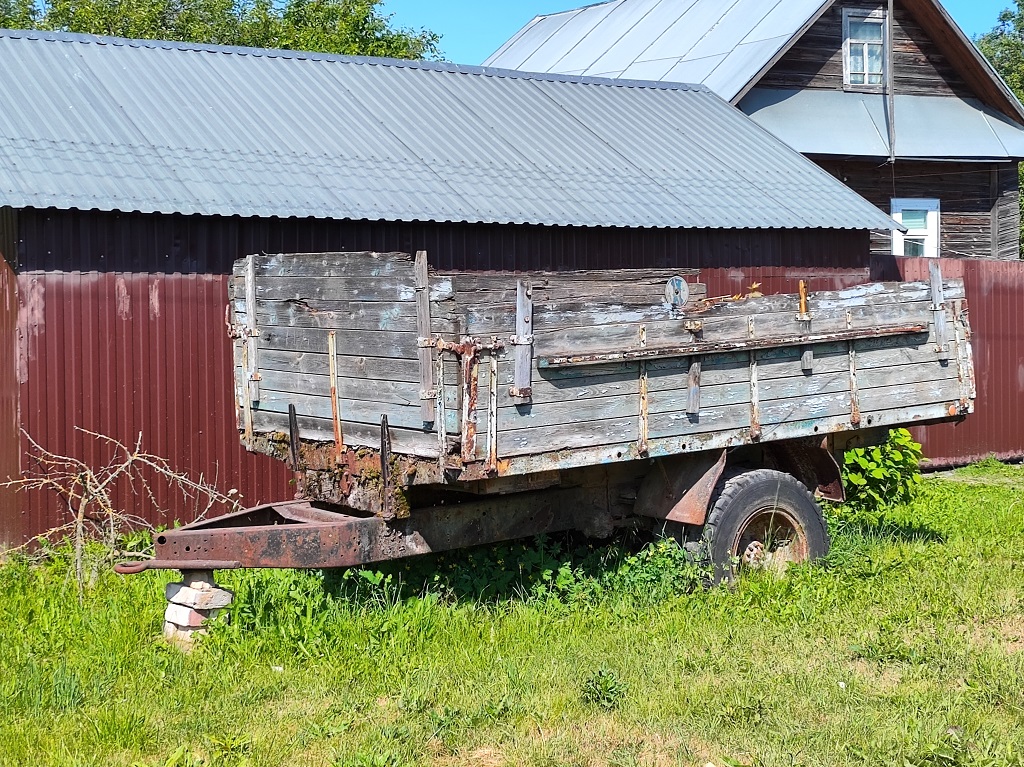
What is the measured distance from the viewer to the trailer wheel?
24.2 feet

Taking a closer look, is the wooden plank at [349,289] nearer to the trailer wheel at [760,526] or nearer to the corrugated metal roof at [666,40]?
the trailer wheel at [760,526]

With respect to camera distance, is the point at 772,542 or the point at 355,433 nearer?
the point at 355,433

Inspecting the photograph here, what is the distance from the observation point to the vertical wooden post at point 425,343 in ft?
19.6

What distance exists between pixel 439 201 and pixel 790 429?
4.87m

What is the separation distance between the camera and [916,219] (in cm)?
1958

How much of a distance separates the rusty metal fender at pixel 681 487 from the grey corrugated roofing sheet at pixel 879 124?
11326 mm

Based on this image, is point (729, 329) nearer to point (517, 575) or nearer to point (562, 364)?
point (562, 364)

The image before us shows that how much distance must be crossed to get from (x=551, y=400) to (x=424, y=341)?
0.79 meters

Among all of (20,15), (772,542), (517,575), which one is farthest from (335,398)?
(20,15)

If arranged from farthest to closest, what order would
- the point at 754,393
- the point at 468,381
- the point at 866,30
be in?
1. the point at 866,30
2. the point at 754,393
3. the point at 468,381

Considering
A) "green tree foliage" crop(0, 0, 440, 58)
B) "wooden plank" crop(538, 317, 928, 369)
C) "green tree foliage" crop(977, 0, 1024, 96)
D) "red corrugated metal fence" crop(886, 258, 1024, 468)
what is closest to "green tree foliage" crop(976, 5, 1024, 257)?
"green tree foliage" crop(977, 0, 1024, 96)

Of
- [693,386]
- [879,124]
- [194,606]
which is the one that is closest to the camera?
[194,606]

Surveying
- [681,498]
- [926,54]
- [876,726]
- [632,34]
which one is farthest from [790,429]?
[632,34]

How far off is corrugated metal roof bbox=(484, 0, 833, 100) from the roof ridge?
135 centimetres
